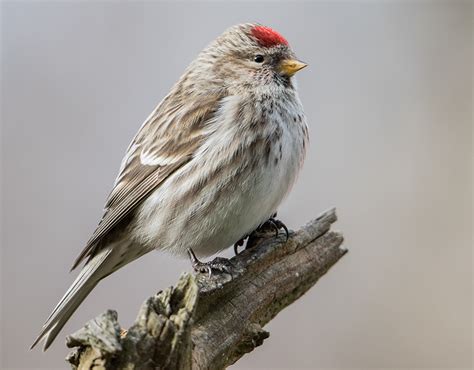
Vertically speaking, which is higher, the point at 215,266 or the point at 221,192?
the point at 221,192

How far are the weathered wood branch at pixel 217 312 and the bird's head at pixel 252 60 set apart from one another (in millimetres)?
578

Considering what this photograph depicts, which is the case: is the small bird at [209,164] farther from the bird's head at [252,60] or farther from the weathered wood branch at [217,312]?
the weathered wood branch at [217,312]

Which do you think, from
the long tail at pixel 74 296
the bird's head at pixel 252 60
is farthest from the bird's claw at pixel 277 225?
the long tail at pixel 74 296

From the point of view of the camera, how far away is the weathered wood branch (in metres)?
1.67

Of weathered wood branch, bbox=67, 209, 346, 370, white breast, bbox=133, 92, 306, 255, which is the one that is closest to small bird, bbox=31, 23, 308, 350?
white breast, bbox=133, 92, 306, 255

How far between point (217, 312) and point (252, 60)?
1153 mm

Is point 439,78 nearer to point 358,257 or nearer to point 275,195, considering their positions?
point 358,257

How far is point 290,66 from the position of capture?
9.37 ft

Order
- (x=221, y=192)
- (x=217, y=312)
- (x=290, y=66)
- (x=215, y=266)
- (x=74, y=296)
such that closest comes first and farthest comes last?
(x=217, y=312), (x=215, y=266), (x=221, y=192), (x=74, y=296), (x=290, y=66)

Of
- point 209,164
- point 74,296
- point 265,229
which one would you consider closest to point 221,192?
point 209,164

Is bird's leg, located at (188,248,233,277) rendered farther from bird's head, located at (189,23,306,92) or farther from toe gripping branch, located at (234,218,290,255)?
bird's head, located at (189,23,306,92)

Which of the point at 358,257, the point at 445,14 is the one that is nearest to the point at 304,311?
the point at 358,257

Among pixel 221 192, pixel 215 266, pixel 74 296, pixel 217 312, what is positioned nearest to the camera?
pixel 217 312

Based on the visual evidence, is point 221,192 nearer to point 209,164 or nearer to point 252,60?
point 209,164
